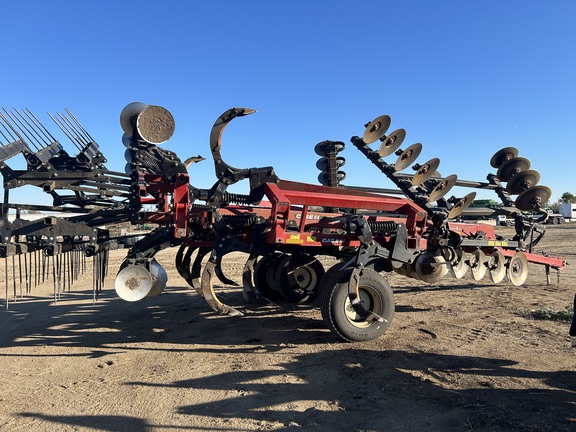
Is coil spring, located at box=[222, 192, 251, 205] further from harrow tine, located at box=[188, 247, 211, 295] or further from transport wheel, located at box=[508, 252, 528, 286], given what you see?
transport wheel, located at box=[508, 252, 528, 286]

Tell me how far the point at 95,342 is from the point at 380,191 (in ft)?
18.3

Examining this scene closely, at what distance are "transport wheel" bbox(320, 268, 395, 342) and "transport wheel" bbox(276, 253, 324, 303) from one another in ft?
7.21

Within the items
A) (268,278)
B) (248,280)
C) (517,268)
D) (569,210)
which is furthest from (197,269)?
(569,210)

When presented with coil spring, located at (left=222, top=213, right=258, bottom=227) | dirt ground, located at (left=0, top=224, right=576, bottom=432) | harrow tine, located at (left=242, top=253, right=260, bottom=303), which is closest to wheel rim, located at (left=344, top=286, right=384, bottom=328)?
dirt ground, located at (left=0, top=224, right=576, bottom=432)

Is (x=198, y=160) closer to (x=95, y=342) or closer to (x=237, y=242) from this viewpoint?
(x=237, y=242)

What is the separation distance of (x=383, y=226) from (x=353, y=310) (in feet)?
4.29

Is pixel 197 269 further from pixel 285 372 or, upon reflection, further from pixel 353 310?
pixel 285 372

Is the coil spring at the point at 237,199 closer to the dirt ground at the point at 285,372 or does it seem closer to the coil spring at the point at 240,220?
the coil spring at the point at 240,220

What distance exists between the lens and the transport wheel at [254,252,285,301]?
805 cm

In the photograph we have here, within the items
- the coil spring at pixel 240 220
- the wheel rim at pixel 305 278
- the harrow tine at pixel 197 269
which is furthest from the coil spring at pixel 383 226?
the harrow tine at pixel 197 269

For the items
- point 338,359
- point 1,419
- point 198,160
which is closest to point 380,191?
point 198,160

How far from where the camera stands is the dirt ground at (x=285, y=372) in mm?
3273

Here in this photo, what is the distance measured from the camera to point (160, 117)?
5625 mm

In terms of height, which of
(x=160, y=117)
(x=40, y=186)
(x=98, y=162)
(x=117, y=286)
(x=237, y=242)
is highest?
(x=160, y=117)
